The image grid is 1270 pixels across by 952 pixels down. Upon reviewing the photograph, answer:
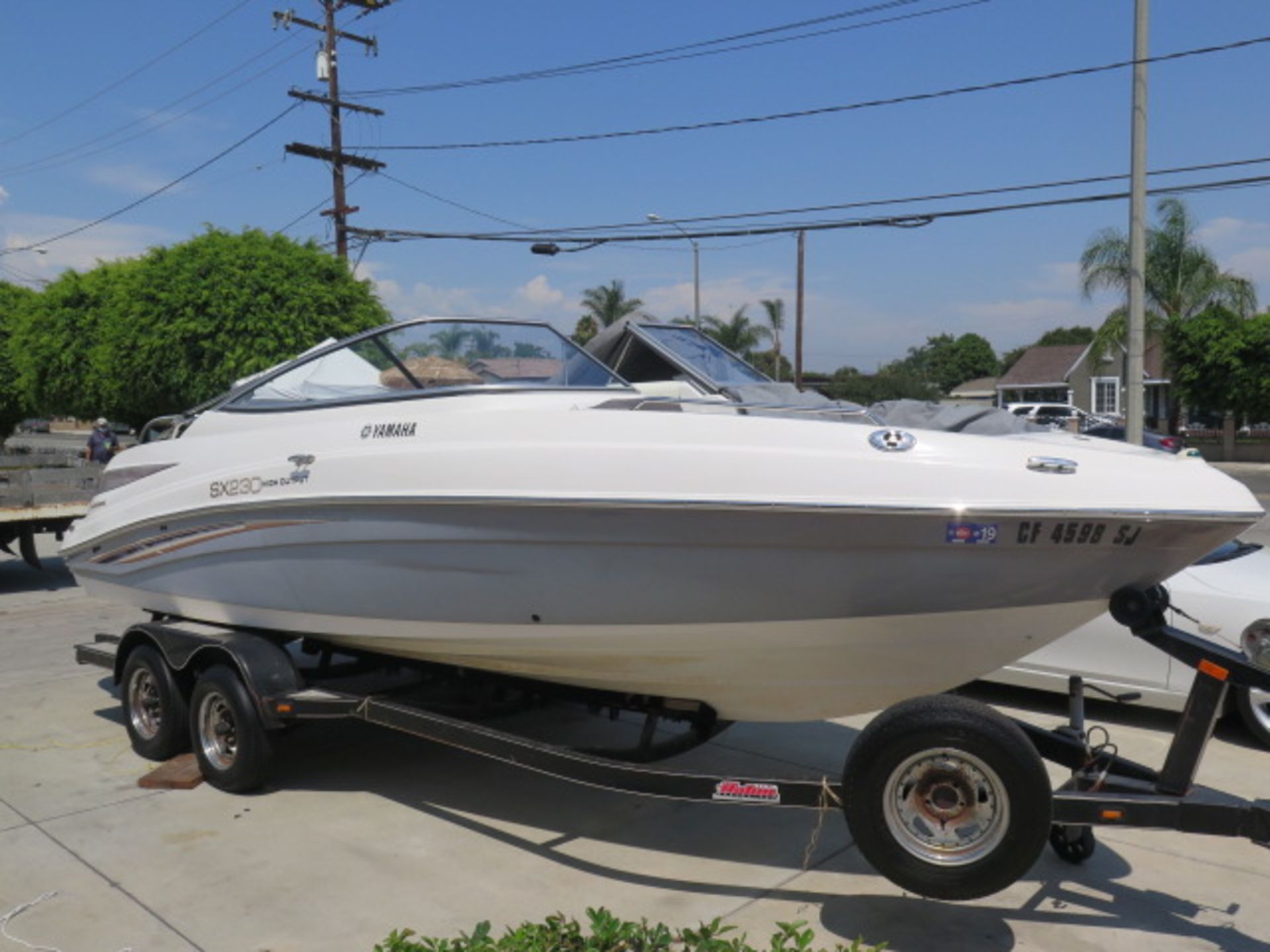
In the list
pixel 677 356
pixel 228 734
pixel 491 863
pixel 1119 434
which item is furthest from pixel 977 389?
pixel 491 863

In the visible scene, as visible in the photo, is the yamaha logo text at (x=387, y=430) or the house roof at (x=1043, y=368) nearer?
the yamaha logo text at (x=387, y=430)

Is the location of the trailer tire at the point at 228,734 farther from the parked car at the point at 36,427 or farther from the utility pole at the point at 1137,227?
the parked car at the point at 36,427

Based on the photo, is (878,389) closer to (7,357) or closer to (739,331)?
(739,331)

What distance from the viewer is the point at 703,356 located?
249 inches

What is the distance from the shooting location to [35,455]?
50.5ft

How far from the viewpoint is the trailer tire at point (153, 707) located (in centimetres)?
571

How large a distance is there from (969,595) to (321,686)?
3321 millimetres

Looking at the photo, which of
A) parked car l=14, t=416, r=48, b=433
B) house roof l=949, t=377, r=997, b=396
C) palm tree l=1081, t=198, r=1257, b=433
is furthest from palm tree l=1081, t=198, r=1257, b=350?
parked car l=14, t=416, r=48, b=433

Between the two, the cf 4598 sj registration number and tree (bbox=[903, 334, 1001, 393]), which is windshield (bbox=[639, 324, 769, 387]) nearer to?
the cf 4598 sj registration number

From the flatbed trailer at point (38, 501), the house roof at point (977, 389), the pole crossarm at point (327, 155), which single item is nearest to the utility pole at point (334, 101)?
the pole crossarm at point (327, 155)

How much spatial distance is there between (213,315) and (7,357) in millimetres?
6556

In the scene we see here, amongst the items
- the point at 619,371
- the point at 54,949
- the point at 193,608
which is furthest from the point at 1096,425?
the point at 54,949

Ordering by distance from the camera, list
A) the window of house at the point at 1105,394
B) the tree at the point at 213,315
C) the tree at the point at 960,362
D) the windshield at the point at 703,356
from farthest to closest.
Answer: the tree at the point at 960,362 < the window of house at the point at 1105,394 < the tree at the point at 213,315 < the windshield at the point at 703,356

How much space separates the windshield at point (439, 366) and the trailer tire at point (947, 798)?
2304 mm
